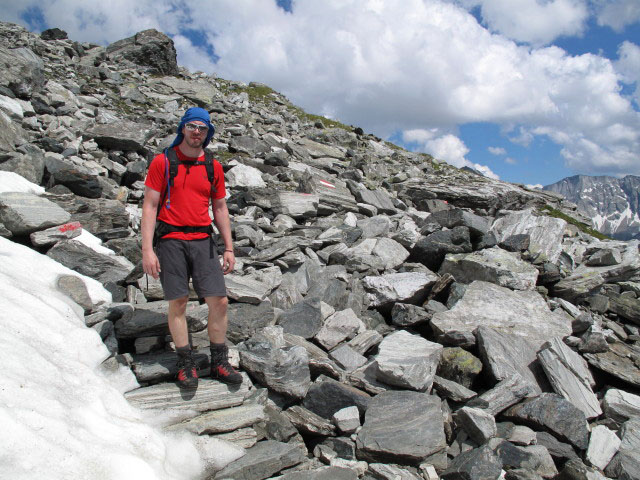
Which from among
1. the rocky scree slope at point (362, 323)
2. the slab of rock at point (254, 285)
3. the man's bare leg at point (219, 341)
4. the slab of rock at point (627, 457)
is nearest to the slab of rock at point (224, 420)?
the rocky scree slope at point (362, 323)

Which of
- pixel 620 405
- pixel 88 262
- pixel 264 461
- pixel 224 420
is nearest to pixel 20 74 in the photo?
pixel 88 262

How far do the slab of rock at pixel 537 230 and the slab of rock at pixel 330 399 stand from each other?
1021 centimetres

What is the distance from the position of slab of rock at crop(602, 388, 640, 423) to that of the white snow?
7556 mm

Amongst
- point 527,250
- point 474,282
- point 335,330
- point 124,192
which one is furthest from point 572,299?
point 124,192

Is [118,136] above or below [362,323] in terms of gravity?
above

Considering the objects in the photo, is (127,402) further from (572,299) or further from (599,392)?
(572,299)

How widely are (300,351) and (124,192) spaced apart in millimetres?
10186

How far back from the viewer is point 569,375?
8.57 m

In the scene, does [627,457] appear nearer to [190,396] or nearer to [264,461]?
[264,461]

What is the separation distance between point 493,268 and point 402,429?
7051mm

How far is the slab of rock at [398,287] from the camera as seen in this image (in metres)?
10.8

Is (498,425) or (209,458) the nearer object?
(209,458)

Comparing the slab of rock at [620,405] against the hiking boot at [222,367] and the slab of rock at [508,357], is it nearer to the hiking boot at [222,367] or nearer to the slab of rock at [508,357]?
the slab of rock at [508,357]

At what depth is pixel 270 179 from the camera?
20141mm
